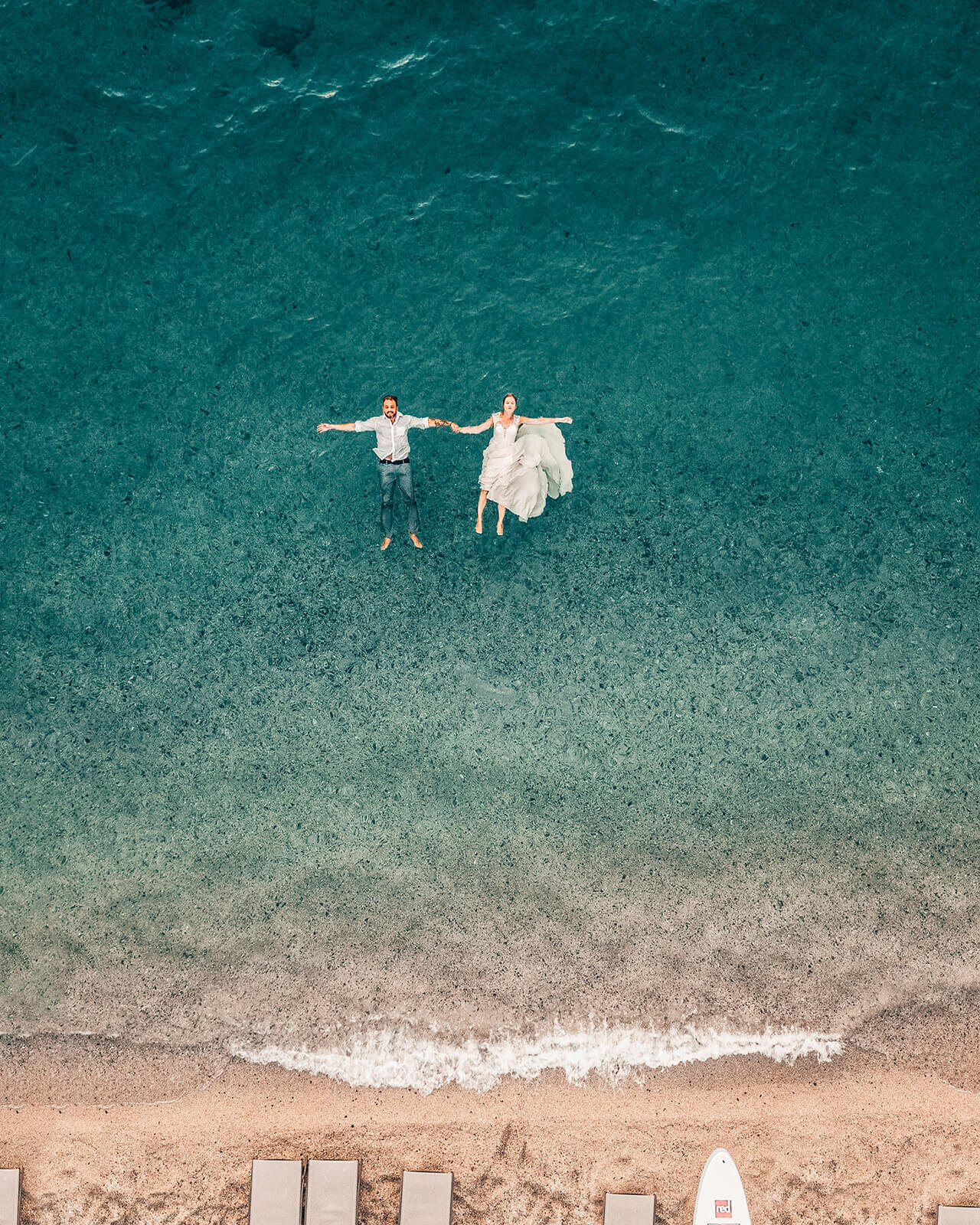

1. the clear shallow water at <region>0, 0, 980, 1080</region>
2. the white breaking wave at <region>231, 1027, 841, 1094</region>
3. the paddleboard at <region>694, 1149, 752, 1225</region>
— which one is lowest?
the paddleboard at <region>694, 1149, 752, 1225</region>

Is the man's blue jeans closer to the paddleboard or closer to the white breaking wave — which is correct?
the white breaking wave

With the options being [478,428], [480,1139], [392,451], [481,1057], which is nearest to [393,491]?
[392,451]

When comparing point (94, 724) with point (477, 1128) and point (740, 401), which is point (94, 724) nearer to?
point (477, 1128)

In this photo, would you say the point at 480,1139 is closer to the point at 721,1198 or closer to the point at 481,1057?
the point at 481,1057

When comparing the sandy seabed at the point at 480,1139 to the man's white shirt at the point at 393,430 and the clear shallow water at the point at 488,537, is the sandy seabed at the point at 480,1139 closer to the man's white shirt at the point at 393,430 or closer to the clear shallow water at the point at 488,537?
the clear shallow water at the point at 488,537

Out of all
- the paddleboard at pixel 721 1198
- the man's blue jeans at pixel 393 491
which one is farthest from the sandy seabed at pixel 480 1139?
the man's blue jeans at pixel 393 491

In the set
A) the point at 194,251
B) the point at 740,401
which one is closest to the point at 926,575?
the point at 740,401

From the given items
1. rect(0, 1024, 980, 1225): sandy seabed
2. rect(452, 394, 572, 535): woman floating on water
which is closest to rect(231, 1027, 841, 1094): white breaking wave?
rect(0, 1024, 980, 1225): sandy seabed
